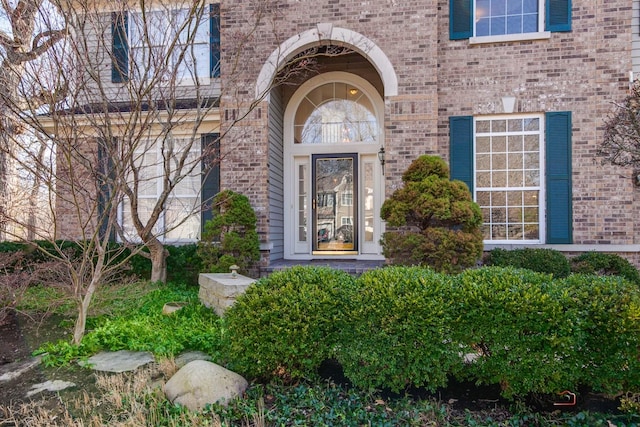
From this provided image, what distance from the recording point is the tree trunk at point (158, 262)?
22.5 feet

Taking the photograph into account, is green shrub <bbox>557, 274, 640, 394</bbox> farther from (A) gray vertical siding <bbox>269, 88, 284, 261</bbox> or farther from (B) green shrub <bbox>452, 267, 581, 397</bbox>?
(A) gray vertical siding <bbox>269, 88, 284, 261</bbox>

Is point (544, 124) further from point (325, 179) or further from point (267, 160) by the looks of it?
point (267, 160)

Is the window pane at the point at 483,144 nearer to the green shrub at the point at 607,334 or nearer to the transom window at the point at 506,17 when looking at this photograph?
the transom window at the point at 506,17

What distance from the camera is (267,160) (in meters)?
7.10

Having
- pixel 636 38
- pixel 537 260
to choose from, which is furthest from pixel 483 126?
pixel 636 38

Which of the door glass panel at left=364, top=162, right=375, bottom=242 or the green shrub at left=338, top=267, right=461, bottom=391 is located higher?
the door glass panel at left=364, top=162, right=375, bottom=242

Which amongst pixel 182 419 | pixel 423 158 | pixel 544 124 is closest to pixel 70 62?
pixel 182 419

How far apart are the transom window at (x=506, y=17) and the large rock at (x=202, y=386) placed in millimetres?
6931

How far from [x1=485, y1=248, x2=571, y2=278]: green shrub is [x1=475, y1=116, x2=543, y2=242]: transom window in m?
0.68

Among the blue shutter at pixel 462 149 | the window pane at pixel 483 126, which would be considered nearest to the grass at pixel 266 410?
the blue shutter at pixel 462 149

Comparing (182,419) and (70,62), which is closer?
(182,419)

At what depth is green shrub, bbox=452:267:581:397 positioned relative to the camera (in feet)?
9.38

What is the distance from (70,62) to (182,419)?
3.90 meters

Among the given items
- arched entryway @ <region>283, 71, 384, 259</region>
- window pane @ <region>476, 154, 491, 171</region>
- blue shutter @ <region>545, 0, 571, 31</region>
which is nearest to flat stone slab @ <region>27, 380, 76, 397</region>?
arched entryway @ <region>283, 71, 384, 259</region>
